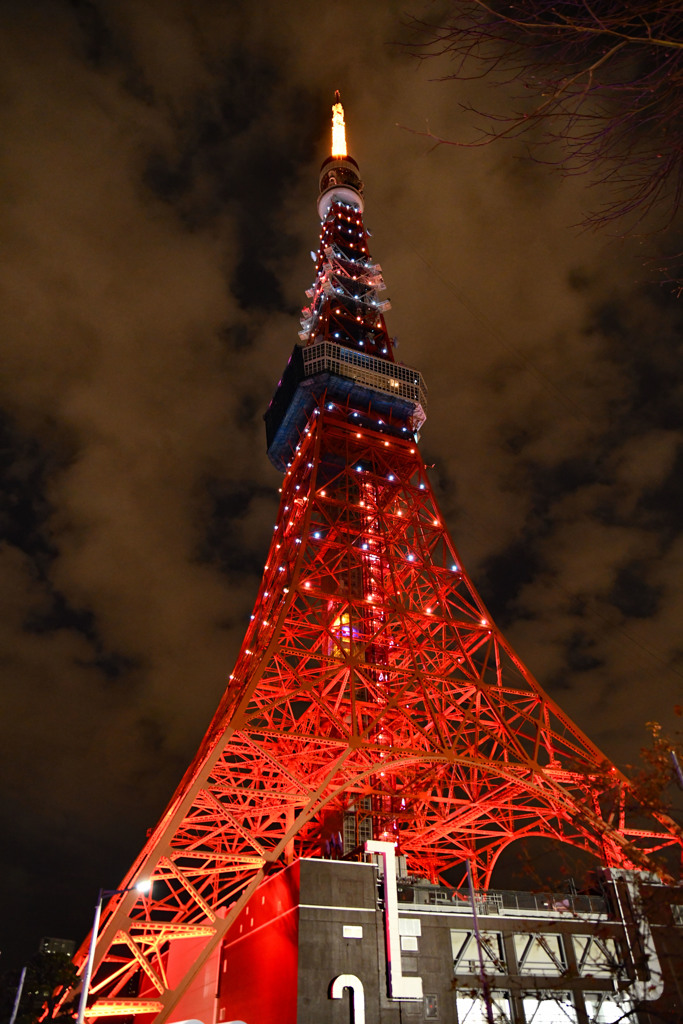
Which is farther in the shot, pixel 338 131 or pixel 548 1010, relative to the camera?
pixel 338 131

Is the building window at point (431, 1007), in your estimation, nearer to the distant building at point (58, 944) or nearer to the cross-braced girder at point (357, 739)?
the cross-braced girder at point (357, 739)

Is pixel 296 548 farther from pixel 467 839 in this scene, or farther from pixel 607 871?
pixel 607 871

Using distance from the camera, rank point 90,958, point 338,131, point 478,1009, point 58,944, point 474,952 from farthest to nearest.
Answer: point 58,944
point 338,131
point 474,952
point 478,1009
point 90,958

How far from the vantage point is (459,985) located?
1725 cm

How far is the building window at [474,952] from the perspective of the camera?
18.1 m

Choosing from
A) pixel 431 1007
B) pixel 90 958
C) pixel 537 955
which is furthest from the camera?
pixel 537 955

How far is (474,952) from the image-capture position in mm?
18531

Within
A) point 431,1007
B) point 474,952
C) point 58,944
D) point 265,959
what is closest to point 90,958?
point 265,959

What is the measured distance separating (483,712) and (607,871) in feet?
19.9

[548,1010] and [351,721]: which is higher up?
[351,721]

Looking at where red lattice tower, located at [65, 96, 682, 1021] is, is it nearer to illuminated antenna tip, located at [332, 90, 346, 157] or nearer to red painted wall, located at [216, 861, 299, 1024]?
red painted wall, located at [216, 861, 299, 1024]

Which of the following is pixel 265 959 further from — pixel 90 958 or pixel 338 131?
pixel 338 131

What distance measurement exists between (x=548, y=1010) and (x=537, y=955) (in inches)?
50.6

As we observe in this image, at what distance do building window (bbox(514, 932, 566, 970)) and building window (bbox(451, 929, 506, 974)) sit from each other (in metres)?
0.73
